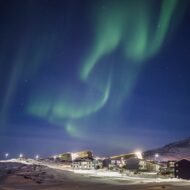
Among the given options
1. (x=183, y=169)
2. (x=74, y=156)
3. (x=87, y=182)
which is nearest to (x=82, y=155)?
(x=74, y=156)

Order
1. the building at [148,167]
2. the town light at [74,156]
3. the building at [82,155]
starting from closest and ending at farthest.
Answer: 1. the building at [148,167]
2. the building at [82,155]
3. the town light at [74,156]

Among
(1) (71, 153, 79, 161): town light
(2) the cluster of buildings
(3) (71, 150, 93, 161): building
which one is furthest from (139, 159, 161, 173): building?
(1) (71, 153, 79, 161): town light

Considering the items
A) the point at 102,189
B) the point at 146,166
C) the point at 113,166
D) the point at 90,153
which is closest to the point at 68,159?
the point at 90,153

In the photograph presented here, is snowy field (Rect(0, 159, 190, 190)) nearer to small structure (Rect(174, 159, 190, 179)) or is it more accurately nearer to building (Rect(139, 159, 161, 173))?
small structure (Rect(174, 159, 190, 179))

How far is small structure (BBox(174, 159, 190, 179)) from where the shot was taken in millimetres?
91812

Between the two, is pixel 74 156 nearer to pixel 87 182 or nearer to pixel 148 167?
pixel 148 167

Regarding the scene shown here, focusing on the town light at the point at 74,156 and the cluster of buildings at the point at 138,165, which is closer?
the cluster of buildings at the point at 138,165

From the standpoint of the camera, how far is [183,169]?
306 ft

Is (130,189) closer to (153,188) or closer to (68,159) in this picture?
(153,188)

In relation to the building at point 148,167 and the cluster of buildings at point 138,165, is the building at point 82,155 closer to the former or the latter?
the cluster of buildings at point 138,165

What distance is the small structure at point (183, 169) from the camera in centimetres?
9181

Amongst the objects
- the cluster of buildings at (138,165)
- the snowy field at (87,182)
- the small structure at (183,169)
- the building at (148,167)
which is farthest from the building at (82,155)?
the snowy field at (87,182)

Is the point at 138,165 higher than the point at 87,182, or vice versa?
the point at 138,165

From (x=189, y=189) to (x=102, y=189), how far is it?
542 inches
